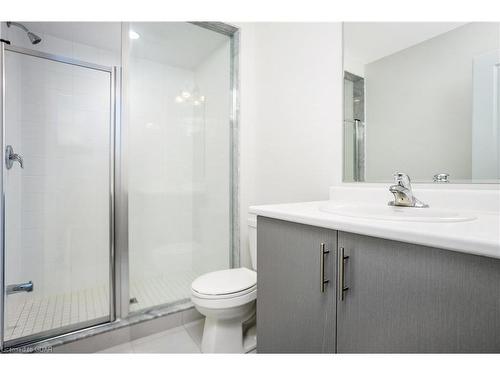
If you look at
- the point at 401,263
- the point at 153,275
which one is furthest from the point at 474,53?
the point at 153,275

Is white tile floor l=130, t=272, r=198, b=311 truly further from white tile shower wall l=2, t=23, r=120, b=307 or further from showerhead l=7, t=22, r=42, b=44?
showerhead l=7, t=22, r=42, b=44

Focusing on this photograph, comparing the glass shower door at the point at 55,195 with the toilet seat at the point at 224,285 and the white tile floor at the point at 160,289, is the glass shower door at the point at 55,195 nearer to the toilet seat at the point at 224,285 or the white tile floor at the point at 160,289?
the white tile floor at the point at 160,289

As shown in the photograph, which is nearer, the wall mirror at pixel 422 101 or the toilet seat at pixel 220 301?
the wall mirror at pixel 422 101

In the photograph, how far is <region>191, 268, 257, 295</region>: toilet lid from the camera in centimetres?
136

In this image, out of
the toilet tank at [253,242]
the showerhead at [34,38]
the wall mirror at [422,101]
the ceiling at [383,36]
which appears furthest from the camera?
the toilet tank at [253,242]

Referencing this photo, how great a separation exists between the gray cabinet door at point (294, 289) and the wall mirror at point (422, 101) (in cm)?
65

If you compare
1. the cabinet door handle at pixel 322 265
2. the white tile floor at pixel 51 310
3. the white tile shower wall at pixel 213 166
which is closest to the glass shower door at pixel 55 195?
the white tile floor at pixel 51 310

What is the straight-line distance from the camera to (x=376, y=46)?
4.41ft

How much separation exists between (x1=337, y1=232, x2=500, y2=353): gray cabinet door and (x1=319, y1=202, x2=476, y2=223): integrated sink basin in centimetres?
12

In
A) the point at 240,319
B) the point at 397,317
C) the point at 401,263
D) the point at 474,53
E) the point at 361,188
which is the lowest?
the point at 240,319

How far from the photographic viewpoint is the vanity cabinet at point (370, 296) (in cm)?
56

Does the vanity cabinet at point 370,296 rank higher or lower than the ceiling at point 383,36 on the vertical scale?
lower
